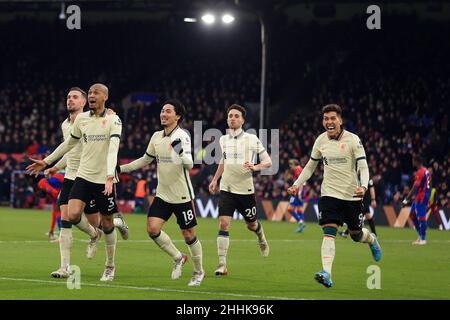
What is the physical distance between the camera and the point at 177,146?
48.6 ft

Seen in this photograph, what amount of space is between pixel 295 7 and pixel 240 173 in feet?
112

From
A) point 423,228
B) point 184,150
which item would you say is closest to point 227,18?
point 423,228

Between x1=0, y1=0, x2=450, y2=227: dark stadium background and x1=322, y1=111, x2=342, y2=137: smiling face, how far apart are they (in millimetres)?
20181

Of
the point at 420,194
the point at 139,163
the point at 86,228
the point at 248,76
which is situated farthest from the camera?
the point at 248,76

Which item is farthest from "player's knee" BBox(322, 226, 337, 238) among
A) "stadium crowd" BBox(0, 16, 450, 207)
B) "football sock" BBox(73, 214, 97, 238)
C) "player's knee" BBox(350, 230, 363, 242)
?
"stadium crowd" BBox(0, 16, 450, 207)

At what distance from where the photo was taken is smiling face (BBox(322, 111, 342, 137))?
15.0m

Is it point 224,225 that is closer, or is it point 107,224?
point 107,224

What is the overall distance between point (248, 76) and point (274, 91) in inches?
54.6

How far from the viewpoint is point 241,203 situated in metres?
17.9

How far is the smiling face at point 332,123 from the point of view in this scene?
14984mm

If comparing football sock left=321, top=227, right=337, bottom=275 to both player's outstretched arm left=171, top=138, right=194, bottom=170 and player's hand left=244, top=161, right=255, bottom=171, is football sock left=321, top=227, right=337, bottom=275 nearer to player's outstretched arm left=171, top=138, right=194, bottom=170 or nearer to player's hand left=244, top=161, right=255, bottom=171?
player's outstretched arm left=171, top=138, right=194, bottom=170

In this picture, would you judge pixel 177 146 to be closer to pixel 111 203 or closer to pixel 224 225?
pixel 111 203
